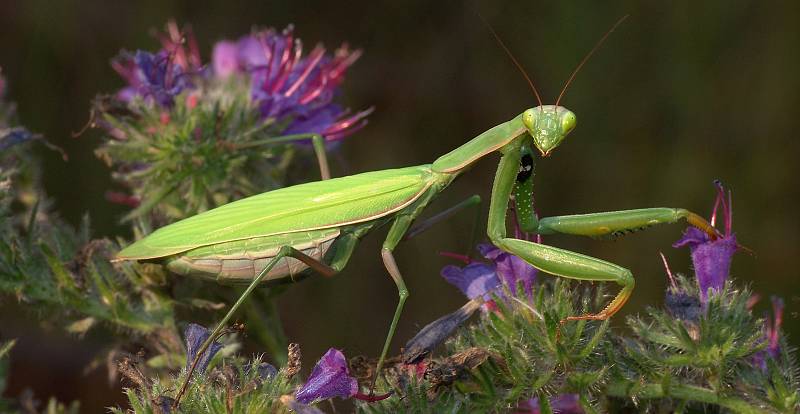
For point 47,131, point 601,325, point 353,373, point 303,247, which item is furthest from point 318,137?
point 47,131

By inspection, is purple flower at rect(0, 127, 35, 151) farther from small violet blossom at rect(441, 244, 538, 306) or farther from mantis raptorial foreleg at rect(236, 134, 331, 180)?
small violet blossom at rect(441, 244, 538, 306)

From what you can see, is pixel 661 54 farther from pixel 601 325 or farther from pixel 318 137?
pixel 601 325

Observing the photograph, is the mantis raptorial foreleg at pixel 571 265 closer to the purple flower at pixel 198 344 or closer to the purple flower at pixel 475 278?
the purple flower at pixel 475 278

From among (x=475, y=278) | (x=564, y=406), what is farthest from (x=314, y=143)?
(x=564, y=406)

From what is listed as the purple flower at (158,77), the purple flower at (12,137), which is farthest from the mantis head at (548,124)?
the purple flower at (12,137)

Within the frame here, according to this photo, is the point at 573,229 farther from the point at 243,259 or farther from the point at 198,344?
the point at 198,344

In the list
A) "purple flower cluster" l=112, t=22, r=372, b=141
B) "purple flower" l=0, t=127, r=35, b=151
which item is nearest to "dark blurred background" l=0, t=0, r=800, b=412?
"purple flower cluster" l=112, t=22, r=372, b=141
